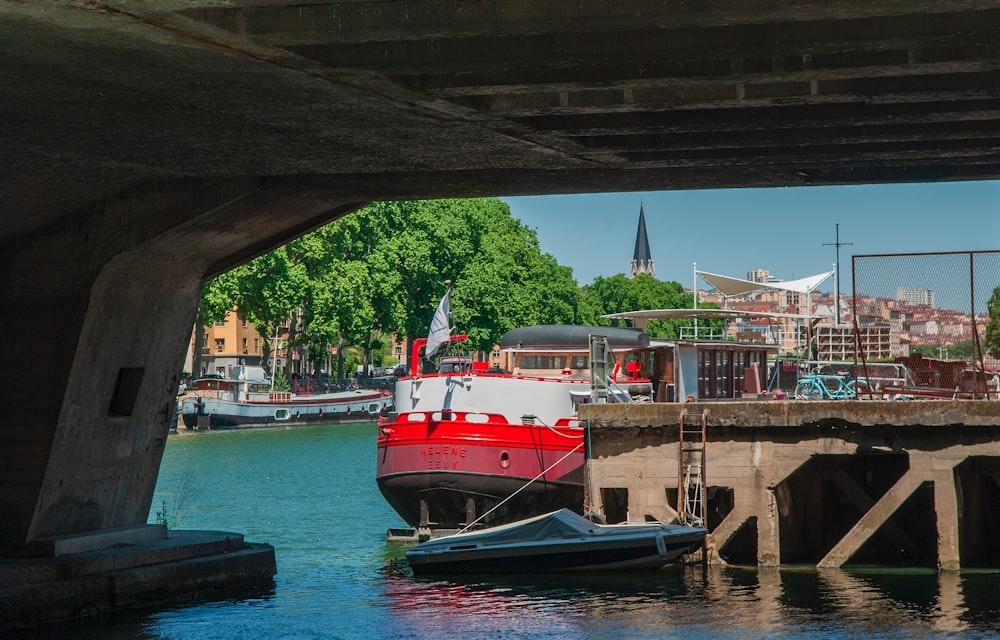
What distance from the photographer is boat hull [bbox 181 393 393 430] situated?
81188 millimetres

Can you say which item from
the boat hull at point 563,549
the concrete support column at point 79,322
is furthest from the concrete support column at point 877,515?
the concrete support column at point 79,322

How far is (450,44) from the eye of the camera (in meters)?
12.0

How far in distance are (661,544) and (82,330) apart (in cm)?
1028

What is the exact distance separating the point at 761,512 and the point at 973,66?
533 inches

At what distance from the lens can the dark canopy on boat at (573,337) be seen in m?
35.2

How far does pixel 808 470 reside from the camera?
88.4 ft

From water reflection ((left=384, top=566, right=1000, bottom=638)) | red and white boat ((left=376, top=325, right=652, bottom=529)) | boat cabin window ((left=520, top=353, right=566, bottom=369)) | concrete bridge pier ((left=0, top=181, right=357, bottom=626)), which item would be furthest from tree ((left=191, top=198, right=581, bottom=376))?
concrete bridge pier ((left=0, top=181, right=357, bottom=626))

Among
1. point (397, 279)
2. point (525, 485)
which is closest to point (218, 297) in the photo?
point (397, 279)

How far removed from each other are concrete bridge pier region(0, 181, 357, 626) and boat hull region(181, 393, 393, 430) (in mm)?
55720

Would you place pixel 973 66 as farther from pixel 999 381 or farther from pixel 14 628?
pixel 999 381

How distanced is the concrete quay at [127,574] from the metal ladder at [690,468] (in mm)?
7145

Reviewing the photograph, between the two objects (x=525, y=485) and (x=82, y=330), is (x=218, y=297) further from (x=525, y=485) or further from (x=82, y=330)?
(x=82, y=330)

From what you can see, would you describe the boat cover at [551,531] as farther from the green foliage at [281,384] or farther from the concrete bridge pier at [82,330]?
the green foliage at [281,384]

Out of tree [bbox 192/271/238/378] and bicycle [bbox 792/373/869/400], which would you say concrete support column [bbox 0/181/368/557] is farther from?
tree [bbox 192/271/238/378]
